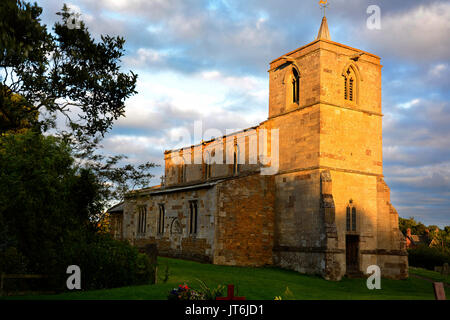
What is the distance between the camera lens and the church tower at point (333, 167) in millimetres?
29719

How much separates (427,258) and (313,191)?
25.6 metres

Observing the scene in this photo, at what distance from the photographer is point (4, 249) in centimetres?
1850

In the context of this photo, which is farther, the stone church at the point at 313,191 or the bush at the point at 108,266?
the stone church at the point at 313,191

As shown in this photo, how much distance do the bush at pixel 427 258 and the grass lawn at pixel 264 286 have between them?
14.6 meters

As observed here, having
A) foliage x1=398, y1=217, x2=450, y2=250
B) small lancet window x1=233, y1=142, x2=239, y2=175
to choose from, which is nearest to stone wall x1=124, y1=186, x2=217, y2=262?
small lancet window x1=233, y1=142, x2=239, y2=175

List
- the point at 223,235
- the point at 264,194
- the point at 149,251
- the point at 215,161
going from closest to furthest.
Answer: the point at 149,251
the point at 223,235
the point at 264,194
the point at 215,161

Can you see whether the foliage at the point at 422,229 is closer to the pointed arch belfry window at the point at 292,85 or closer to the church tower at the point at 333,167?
the church tower at the point at 333,167

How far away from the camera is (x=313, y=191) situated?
2995 cm

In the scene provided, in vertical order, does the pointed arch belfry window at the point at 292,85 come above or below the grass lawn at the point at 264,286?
above

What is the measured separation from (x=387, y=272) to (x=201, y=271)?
1348 centimetres

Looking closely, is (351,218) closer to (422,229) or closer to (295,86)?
(295,86)

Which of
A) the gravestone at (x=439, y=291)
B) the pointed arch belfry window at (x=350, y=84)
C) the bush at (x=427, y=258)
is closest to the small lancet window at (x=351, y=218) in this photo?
the pointed arch belfry window at (x=350, y=84)
